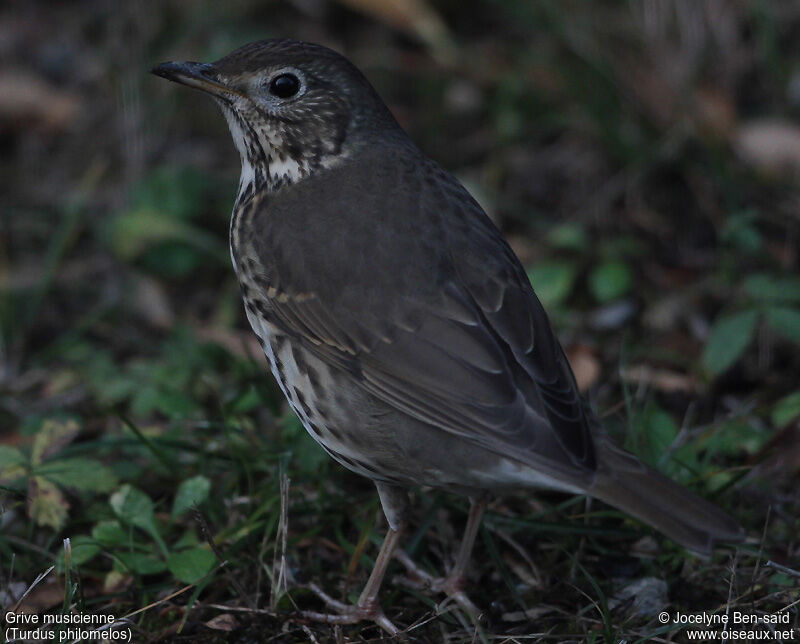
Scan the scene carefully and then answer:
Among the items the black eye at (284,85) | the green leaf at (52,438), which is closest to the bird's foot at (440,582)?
the green leaf at (52,438)

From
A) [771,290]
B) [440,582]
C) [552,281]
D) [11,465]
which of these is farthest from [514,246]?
[11,465]

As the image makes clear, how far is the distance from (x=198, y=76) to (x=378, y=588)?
64.3 inches

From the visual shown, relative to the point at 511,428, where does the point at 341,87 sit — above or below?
above

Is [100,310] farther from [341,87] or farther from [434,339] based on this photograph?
[434,339]

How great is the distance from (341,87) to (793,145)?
8.89ft

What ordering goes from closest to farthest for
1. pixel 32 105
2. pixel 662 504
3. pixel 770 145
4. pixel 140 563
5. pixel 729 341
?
pixel 662 504 → pixel 140 563 → pixel 729 341 → pixel 770 145 → pixel 32 105

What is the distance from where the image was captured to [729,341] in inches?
156

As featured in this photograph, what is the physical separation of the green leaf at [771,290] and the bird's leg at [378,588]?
1647 mm

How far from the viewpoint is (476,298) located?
9.89ft

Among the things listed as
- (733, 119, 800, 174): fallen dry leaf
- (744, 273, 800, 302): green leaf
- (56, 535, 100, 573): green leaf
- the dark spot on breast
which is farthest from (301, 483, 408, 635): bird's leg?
(733, 119, 800, 174): fallen dry leaf

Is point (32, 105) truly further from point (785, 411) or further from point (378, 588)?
point (785, 411)

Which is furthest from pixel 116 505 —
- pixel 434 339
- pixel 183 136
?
pixel 183 136

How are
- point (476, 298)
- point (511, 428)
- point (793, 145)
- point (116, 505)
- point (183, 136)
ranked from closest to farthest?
point (511, 428), point (476, 298), point (116, 505), point (793, 145), point (183, 136)

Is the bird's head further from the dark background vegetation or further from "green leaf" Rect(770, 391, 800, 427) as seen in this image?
"green leaf" Rect(770, 391, 800, 427)
